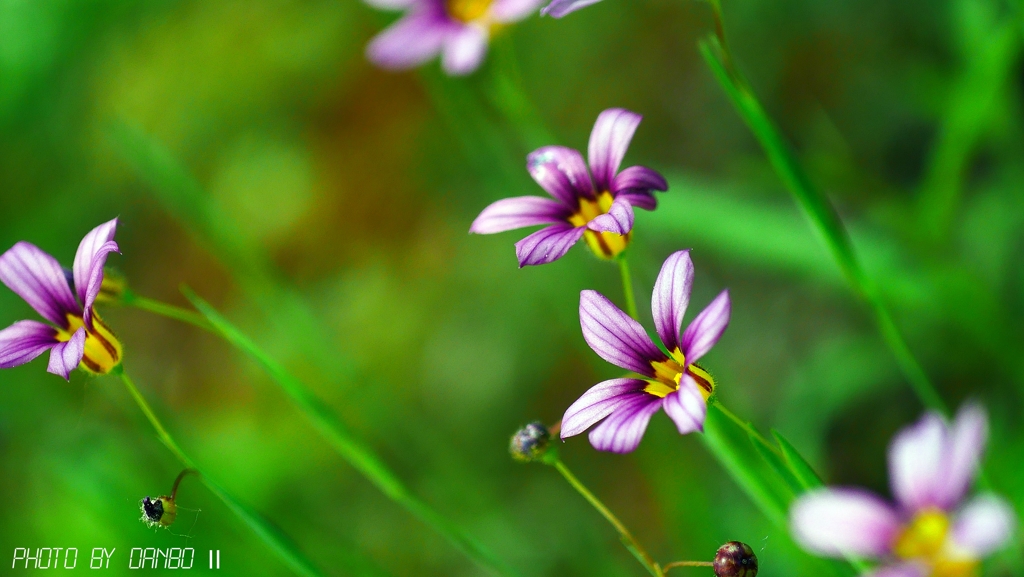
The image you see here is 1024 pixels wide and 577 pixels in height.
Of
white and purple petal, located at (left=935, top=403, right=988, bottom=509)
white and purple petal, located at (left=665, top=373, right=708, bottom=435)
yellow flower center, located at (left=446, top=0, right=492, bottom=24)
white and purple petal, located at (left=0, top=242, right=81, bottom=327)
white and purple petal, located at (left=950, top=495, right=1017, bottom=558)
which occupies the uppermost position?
yellow flower center, located at (left=446, top=0, right=492, bottom=24)

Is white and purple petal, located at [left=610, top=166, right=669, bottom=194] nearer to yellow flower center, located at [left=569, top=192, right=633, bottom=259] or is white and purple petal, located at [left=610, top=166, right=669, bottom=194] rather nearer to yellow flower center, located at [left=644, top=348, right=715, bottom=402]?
yellow flower center, located at [left=569, top=192, right=633, bottom=259]

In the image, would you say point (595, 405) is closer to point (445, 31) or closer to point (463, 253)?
point (445, 31)

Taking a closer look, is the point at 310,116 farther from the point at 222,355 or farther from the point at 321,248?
the point at 222,355

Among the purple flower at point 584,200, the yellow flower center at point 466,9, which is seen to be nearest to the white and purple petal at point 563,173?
the purple flower at point 584,200

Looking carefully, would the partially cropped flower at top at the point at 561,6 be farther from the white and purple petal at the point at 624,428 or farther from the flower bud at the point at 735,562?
the flower bud at the point at 735,562

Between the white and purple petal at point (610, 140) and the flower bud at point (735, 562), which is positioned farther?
the white and purple petal at point (610, 140)

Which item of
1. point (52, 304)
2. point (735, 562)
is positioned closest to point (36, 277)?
point (52, 304)

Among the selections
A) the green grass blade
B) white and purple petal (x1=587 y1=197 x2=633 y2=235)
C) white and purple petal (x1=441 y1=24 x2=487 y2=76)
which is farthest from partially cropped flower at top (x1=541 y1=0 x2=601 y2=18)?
white and purple petal (x1=441 y1=24 x2=487 y2=76)
